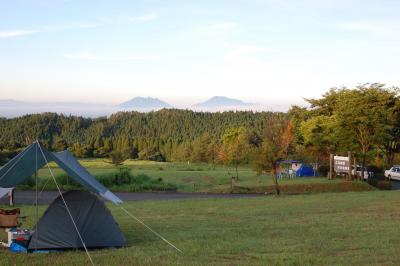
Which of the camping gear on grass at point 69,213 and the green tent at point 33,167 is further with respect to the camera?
the green tent at point 33,167

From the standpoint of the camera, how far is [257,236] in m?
14.7

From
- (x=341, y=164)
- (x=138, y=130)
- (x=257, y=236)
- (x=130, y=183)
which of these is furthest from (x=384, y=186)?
(x=138, y=130)

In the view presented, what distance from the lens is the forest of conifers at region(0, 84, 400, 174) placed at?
41969mm

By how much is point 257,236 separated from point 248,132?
214 feet

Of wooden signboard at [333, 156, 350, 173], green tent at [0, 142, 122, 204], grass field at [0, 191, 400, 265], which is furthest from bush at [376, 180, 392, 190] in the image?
green tent at [0, 142, 122, 204]

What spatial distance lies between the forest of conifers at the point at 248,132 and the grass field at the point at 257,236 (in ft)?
16.3

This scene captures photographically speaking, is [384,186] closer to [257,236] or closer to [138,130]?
[257,236]

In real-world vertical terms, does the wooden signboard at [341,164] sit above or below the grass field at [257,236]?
above

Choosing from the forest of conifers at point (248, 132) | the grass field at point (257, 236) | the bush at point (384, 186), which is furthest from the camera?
the forest of conifers at point (248, 132)

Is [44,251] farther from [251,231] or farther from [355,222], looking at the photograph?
[355,222]

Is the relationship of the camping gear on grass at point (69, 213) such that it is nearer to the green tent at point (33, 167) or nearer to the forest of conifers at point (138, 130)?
the green tent at point (33, 167)

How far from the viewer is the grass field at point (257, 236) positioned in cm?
1125

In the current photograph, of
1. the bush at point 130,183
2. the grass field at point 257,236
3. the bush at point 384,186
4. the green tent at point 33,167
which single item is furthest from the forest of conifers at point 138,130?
the green tent at point 33,167

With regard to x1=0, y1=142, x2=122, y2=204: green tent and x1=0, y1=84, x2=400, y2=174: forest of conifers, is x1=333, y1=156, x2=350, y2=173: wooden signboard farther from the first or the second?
x1=0, y1=142, x2=122, y2=204: green tent
